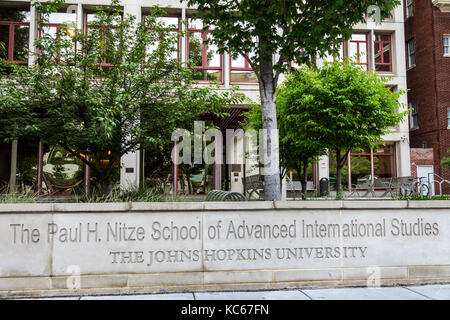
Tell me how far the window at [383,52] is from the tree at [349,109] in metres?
12.1

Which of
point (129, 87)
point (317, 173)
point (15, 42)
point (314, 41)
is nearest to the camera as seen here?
point (314, 41)

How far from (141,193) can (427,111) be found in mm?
23760

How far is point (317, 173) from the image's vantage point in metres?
22.0

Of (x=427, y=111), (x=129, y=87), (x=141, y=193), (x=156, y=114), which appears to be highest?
(x=427, y=111)

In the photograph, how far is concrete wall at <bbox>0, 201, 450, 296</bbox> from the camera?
5.25m

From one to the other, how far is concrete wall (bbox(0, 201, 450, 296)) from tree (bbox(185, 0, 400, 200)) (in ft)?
4.00

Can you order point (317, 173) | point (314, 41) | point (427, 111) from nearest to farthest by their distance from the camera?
point (314, 41) < point (317, 173) < point (427, 111)

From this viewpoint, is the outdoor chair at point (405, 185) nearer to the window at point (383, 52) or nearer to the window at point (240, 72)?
the window at point (240, 72)

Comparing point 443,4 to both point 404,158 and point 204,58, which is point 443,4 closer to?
point 404,158

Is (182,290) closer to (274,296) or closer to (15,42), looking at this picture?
(274,296)

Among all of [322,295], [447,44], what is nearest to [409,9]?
[447,44]

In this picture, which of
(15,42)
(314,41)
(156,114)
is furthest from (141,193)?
(15,42)

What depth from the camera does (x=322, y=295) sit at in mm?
5105

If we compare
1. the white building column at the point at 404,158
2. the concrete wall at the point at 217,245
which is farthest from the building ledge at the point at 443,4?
the concrete wall at the point at 217,245
